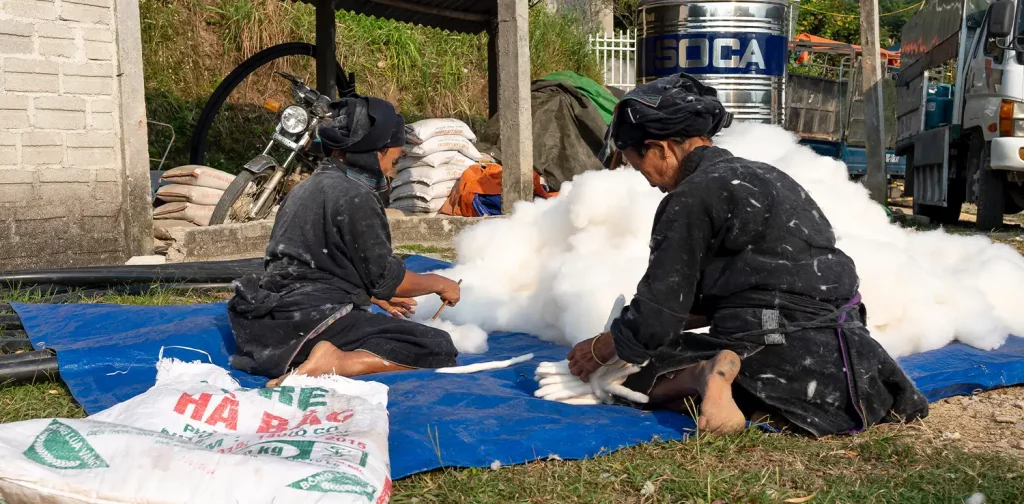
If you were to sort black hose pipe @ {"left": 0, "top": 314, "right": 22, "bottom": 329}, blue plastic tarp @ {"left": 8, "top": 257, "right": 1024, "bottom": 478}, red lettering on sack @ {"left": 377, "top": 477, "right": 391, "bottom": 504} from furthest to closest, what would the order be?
black hose pipe @ {"left": 0, "top": 314, "right": 22, "bottom": 329}
blue plastic tarp @ {"left": 8, "top": 257, "right": 1024, "bottom": 478}
red lettering on sack @ {"left": 377, "top": 477, "right": 391, "bottom": 504}

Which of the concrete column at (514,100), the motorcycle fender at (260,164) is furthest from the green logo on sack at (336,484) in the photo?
the concrete column at (514,100)

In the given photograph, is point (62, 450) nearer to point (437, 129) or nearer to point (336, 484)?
point (336, 484)

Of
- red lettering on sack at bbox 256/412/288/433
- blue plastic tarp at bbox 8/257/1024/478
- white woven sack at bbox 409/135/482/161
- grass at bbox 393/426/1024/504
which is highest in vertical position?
white woven sack at bbox 409/135/482/161

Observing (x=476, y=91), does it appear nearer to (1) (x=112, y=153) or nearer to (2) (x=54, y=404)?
(1) (x=112, y=153)

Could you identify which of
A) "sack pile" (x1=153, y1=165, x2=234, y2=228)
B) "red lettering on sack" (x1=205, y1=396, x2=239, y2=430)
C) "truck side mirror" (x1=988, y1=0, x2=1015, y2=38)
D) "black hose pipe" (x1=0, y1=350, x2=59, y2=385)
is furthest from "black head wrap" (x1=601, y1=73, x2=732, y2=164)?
"truck side mirror" (x1=988, y1=0, x2=1015, y2=38)

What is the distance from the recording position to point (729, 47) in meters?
8.08

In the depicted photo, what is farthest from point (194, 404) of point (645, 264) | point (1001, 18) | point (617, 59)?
point (617, 59)

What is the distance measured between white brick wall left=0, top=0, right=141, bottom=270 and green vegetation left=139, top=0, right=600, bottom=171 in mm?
6139

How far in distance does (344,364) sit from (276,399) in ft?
2.83

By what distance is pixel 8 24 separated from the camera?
5953mm

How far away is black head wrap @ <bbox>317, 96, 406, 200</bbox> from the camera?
3.87 m

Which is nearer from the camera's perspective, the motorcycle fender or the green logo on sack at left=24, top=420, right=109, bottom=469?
the green logo on sack at left=24, top=420, right=109, bottom=469

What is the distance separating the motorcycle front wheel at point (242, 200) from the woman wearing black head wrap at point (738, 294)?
16.4 feet

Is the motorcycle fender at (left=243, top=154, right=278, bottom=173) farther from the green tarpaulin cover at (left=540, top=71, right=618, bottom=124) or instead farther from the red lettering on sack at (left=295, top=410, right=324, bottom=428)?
the red lettering on sack at (left=295, top=410, right=324, bottom=428)
